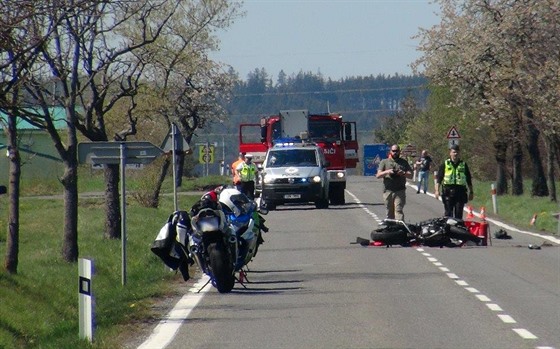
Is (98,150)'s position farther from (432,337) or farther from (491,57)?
(491,57)

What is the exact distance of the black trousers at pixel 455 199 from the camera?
27203mm

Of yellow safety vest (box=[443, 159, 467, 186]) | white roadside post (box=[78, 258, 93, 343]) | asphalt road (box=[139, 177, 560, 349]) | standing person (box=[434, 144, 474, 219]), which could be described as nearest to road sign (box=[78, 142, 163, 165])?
asphalt road (box=[139, 177, 560, 349])

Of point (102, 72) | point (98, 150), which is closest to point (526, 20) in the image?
point (102, 72)

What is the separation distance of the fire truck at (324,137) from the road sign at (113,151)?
2386 centimetres

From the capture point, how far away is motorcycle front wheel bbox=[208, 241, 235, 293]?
17.4 metres

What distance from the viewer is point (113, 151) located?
2009cm

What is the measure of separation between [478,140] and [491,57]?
71.9 feet

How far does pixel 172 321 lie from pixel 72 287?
680cm

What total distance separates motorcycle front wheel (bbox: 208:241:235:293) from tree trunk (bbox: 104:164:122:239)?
37.5 feet

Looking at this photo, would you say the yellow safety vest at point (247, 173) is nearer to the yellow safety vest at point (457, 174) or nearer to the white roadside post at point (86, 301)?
the yellow safety vest at point (457, 174)

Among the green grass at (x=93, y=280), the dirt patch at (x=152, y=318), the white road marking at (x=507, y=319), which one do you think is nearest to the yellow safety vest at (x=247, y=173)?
the green grass at (x=93, y=280)

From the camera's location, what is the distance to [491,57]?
49031 mm

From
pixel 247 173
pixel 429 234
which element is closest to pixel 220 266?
pixel 429 234

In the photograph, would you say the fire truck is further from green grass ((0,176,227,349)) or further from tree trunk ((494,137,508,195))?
green grass ((0,176,227,349))
